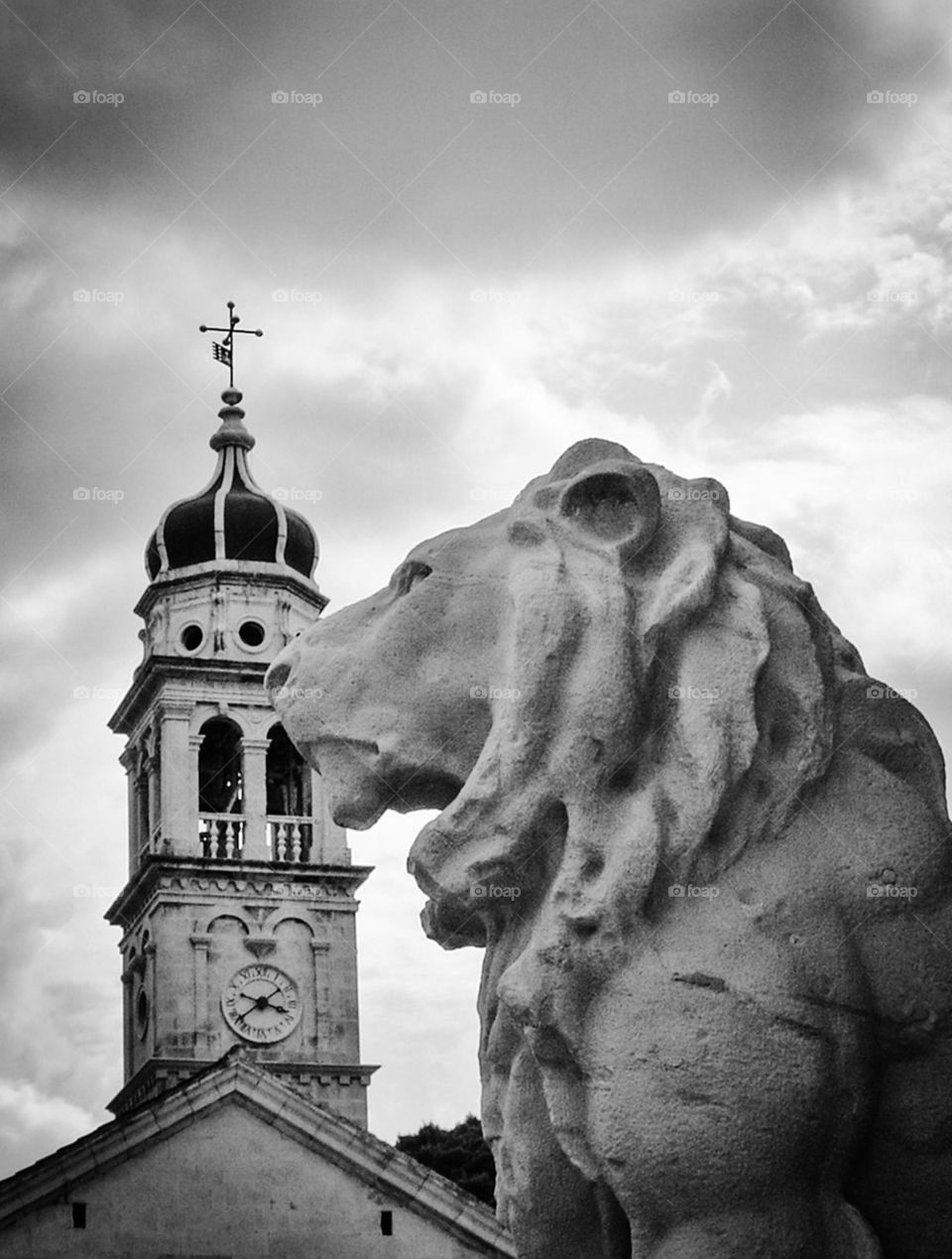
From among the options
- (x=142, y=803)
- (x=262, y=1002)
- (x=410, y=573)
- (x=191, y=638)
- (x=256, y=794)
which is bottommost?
(x=410, y=573)

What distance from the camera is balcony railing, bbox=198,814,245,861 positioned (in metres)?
46.3

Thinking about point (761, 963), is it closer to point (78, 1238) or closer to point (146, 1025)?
point (78, 1238)

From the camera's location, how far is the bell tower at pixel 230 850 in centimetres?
4584

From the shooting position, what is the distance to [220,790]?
47562 mm

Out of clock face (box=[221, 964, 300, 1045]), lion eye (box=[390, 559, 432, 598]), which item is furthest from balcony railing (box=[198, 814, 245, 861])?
lion eye (box=[390, 559, 432, 598])

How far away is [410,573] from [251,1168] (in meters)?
28.8

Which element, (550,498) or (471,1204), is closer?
(550,498)

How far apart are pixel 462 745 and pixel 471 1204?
2716cm

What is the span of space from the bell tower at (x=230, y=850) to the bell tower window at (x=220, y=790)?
0.04 metres

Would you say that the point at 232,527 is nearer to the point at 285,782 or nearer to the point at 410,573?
the point at 285,782

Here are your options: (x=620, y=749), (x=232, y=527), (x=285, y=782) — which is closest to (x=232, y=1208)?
(x=285, y=782)

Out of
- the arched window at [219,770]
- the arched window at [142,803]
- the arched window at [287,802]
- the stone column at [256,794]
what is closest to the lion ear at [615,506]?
the stone column at [256,794]

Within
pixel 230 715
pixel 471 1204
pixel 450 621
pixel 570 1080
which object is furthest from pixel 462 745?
pixel 230 715

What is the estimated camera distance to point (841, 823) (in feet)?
15.7
